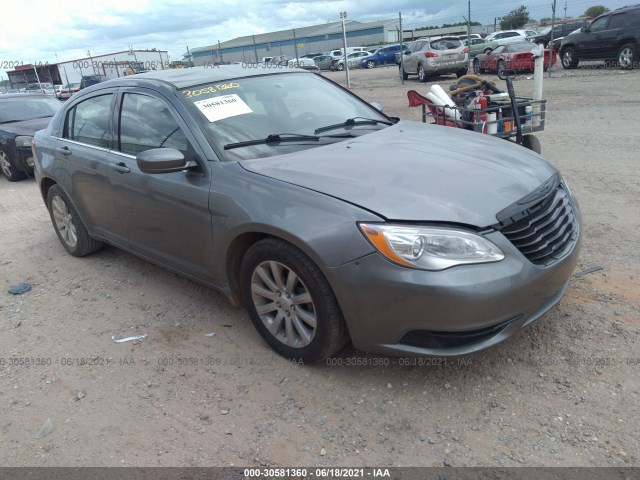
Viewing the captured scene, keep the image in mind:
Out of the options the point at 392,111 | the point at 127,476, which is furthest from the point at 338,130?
the point at 392,111

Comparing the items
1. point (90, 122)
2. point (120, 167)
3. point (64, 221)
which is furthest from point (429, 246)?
point (64, 221)

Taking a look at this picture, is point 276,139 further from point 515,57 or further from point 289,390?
point 515,57

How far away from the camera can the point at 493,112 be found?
660 cm

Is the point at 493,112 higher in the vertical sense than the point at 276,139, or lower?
lower

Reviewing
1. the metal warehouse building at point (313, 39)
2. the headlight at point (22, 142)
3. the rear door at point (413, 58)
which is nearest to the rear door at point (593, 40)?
the rear door at point (413, 58)

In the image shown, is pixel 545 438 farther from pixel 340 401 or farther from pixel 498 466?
pixel 340 401

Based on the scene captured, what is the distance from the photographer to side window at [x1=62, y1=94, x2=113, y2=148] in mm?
4336

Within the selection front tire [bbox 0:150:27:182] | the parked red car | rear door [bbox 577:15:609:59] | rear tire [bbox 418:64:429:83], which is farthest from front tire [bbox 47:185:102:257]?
rear tire [bbox 418:64:429:83]

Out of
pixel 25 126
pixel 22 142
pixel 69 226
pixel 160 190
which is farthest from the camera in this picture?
pixel 25 126

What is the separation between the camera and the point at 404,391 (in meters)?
2.90

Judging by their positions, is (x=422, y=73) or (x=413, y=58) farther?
(x=413, y=58)

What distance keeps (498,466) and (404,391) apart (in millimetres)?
668

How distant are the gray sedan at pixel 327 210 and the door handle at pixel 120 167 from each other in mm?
16

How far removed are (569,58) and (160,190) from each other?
19.6m
